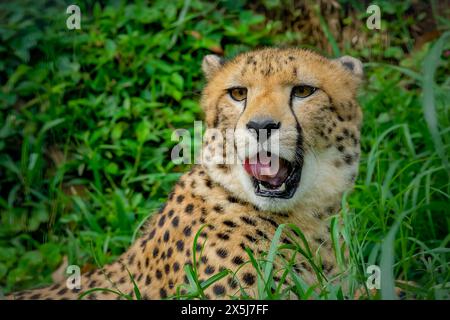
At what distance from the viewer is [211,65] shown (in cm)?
411

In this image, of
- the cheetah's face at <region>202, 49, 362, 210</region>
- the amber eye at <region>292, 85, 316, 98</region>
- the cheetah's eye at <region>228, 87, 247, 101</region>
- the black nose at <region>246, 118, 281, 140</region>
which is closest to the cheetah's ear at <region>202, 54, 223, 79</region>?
the cheetah's face at <region>202, 49, 362, 210</region>

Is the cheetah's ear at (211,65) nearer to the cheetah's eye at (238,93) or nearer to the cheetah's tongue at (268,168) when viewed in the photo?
the cheetah's eye at (238,93)

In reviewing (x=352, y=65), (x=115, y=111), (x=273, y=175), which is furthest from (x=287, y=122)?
(x=115, y=111)

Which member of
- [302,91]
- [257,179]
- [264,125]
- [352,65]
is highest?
[352,65]

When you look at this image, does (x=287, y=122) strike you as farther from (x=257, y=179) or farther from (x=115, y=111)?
(x=115, y=111)

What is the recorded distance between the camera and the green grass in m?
5.03

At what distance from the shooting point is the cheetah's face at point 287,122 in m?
3.52

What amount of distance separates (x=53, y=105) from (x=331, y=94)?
262 centimetres

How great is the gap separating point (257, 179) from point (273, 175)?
0.27 ft

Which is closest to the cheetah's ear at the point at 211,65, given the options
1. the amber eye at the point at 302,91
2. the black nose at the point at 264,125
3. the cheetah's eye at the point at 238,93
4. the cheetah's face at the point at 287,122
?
the cheetah's face at the point at 287,122

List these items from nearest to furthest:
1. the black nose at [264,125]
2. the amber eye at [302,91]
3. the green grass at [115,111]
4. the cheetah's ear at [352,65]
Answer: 1. the black nose at [264,125]
2. the amber eye at [302,91]
3. the cheetah's ear at [352,65]
4. the green grass at [115,111]
